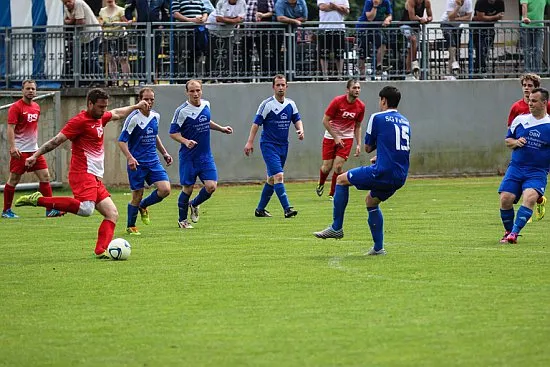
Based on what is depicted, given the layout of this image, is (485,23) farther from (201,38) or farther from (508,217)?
(508,217)

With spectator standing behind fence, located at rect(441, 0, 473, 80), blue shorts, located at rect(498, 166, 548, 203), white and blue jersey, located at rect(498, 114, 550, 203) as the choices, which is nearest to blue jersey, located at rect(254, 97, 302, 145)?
blue shorts, located at rect(498, 166, 548, 203)

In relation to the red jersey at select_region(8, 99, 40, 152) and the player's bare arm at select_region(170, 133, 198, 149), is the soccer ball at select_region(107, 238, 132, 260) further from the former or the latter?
the red jersey at select_region(8, 99, 40, 152)

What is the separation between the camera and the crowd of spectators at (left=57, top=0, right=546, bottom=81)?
25.9m

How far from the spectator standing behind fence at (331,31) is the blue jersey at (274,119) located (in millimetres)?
6606

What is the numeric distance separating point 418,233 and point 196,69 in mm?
11163

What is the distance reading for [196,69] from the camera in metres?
26.4

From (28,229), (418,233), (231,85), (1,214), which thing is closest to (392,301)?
(418,233)

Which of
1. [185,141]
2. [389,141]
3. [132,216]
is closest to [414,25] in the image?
[185,141]

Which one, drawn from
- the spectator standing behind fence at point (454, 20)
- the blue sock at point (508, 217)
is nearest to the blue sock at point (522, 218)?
the blue sock at point (508, 217)

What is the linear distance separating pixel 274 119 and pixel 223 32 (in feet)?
20.9

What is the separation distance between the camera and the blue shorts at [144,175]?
681 inches

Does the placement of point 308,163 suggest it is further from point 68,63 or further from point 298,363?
point 298,363

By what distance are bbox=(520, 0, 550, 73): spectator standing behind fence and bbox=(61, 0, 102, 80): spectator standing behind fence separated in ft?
32.7

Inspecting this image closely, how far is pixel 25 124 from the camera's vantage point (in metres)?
20.8
